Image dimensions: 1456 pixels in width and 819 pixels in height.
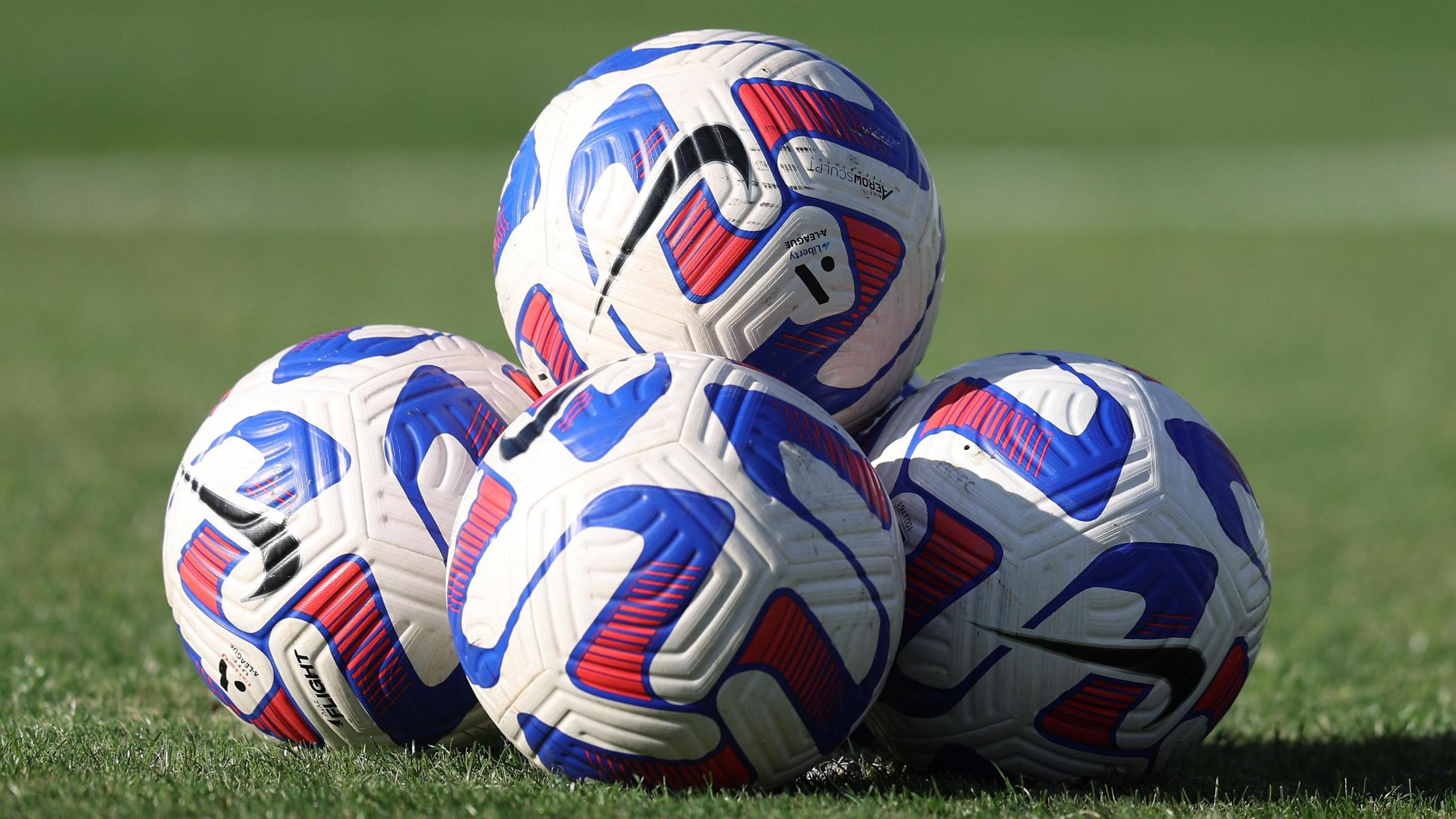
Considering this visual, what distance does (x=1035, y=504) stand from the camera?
12.8ft

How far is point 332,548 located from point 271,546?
17 centimetres

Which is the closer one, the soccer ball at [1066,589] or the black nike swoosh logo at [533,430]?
the black nike swoosh logo at [533,430]

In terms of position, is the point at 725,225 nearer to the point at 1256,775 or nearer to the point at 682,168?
the point at 682,168

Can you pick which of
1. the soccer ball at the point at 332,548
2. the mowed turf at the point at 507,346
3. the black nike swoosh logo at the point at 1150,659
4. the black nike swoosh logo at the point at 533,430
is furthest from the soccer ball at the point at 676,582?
the black nike swoosh logo at the point at 1150,659

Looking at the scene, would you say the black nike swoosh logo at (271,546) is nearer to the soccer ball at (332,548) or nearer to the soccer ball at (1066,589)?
the soccer ball at (332,548)

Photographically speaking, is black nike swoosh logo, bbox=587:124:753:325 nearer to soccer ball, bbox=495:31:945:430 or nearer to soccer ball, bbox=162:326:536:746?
soccer ball, bbox=495:31:945:430

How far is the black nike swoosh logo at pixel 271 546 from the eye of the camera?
3953 mm

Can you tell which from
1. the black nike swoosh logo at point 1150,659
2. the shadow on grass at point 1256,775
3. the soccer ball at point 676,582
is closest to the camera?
the soccer ball at point 676,582

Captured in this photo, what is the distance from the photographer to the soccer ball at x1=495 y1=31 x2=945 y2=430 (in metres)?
4.02

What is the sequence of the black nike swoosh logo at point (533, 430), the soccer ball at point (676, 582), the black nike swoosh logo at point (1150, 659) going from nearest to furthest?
1. the soccer ball at point (676, 582)
2. the black nike swoosh logo at point (533, 430)
3. the black nike swoosh logo at point (1150, 659)

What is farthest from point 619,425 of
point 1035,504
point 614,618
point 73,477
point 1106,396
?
point 73,477

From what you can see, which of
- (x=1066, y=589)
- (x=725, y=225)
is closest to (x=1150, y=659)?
(x=1066, y=589)

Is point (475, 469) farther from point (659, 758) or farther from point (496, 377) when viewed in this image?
point (659, 758)

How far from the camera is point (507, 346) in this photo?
1328 centimetres
